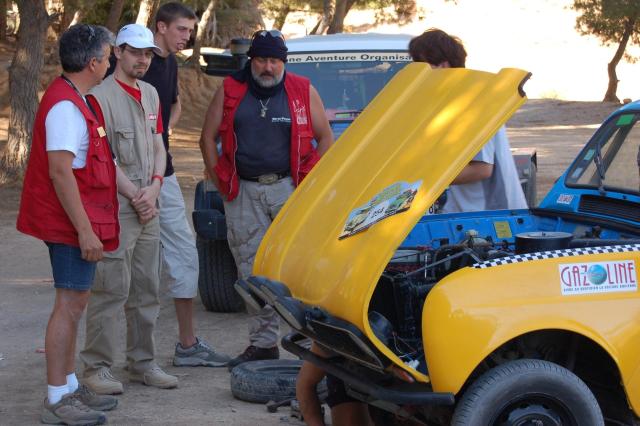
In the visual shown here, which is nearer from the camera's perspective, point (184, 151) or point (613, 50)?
point (184, 151)

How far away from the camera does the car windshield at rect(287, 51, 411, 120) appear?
843 centimetres

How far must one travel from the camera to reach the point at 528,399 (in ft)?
13.6

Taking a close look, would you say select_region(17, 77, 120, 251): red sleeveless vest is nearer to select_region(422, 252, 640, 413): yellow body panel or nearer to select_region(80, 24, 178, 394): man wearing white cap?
select_region(80, 24, 178, 394): man wearing white cap

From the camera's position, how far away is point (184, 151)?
22016 mm

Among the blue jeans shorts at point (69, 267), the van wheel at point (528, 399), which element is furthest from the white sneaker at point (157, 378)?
the van wheel at point (528, 399)

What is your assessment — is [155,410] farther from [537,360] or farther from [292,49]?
[292,49]

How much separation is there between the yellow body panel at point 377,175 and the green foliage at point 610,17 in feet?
113

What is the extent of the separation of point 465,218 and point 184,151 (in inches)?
668

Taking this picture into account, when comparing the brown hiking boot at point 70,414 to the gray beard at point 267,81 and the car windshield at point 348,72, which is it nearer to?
the gray beard at point 267,81

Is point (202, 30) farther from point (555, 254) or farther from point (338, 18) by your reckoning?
point (555, 254)

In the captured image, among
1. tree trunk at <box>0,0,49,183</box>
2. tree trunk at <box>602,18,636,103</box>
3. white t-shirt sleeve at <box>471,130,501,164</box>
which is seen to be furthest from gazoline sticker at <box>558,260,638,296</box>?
tree trunk at <box>602,18,636,103</box>

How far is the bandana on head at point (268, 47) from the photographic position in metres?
6.36

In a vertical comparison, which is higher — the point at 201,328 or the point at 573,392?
the point at 573,392

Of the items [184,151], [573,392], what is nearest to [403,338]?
[573,392]
